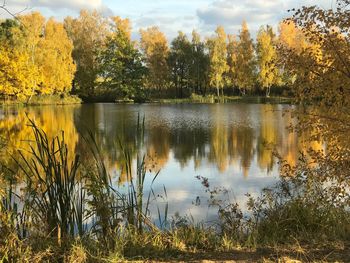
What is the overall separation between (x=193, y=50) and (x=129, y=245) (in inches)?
2118

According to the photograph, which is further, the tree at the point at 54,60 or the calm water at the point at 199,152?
the tree at the point at 54,60

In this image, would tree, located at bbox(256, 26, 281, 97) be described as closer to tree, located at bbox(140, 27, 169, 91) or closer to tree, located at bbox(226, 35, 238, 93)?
tree, located at bbox(226, 35, 238, 93)

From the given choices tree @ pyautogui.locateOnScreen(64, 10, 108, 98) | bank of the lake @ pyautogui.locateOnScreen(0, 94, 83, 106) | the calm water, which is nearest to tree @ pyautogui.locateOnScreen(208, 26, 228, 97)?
tree @ pyautogui.locateOnScreen(64, 10, 108, 98)

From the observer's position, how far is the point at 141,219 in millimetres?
4879

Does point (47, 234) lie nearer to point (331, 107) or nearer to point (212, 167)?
point (331, 107)

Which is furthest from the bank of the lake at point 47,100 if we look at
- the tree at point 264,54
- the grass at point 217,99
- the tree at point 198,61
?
the tree at point 264,54

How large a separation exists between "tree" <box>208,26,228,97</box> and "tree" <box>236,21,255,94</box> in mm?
2064

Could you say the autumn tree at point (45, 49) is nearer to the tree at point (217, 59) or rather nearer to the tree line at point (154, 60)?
the tree line at point (154, 60)

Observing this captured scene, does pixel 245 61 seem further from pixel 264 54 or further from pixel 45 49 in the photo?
pixel 45 49

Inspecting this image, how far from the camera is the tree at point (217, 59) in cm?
5325

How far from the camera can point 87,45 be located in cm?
5519

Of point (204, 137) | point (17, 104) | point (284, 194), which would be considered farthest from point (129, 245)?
point (17, 104)

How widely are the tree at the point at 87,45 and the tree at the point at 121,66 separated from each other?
163 centimetres

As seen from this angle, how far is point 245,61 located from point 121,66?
16900 millimetres
